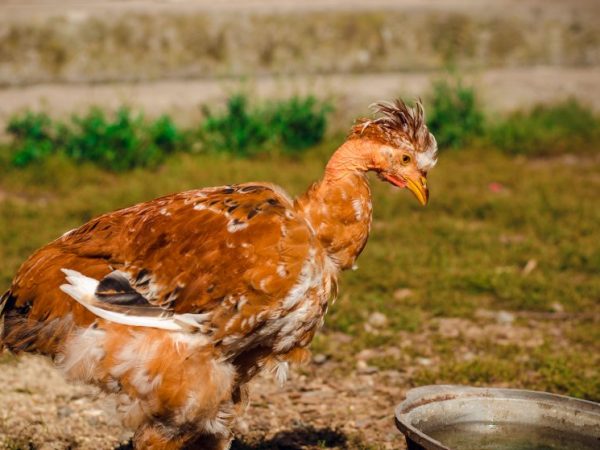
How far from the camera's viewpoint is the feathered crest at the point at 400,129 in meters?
3.43

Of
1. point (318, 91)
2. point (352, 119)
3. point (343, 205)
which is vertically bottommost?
point (318, 91)

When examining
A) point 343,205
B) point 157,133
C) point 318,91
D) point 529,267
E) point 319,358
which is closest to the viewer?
point 343,205

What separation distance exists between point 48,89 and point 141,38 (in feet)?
3.43

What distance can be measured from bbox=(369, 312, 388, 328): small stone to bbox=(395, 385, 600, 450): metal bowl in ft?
6.72

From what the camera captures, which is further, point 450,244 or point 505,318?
point 450,244

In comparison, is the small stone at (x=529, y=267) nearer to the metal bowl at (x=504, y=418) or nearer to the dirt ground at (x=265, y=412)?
the dirt ground at (x=265, y=412)

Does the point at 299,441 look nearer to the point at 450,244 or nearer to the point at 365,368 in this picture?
the point at 365,368

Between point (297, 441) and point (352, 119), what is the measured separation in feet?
10.8

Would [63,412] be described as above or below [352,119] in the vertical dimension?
below

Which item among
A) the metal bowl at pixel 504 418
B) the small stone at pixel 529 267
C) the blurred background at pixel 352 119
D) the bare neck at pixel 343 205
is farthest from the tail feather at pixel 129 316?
the small stone at pixel 529 267

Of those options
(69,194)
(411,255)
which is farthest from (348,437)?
(69,194)

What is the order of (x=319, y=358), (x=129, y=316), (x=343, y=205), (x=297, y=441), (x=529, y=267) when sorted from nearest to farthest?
1. (x=129, y=316)
2. (x=343, y=205)
3. (x=297, y=441)
4. (x=319, y=358)
5. (x=529, y=267)

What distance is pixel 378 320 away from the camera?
5.60m

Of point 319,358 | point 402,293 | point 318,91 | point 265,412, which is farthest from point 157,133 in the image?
point 265,412
